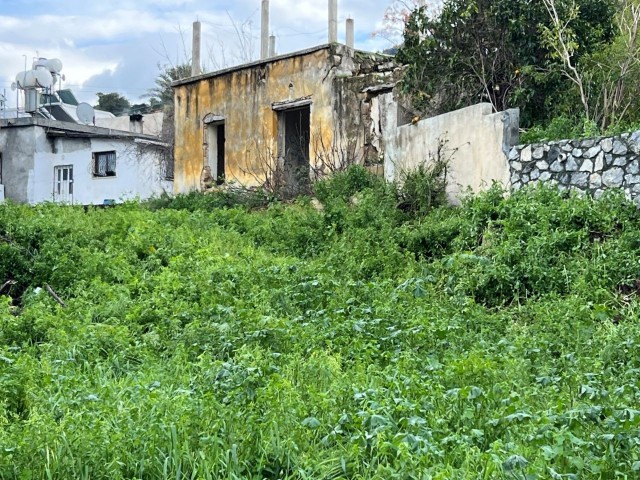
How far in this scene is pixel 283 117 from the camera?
665 inches

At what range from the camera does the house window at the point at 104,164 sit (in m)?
26.0

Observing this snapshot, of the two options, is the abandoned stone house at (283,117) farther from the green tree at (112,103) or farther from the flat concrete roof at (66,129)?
the green tree at (112,103)

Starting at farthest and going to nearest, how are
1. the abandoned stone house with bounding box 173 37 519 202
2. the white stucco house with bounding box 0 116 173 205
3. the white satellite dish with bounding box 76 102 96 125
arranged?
the white satellite dish with bounding box 76 102 96 125
the white stucco house with bounding box 0 116 173 205
the abandoned stone house with bounding box 173 37 519 202

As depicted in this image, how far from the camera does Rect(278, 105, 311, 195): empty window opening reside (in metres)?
15.9

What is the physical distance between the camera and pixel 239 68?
17359mm

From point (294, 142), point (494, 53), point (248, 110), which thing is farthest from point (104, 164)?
point (494, 53)

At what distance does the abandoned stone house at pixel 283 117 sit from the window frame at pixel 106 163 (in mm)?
7543

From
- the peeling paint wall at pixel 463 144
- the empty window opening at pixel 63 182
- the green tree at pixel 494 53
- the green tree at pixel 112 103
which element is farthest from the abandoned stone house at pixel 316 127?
the green tree at pixel 112 103

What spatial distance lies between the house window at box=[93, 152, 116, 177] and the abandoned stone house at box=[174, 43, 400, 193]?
25.0 feet

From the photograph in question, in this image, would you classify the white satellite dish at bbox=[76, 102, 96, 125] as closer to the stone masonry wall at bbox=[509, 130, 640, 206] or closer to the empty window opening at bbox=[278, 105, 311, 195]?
the empty window opening at bbox=[278, 105, 311, 195]

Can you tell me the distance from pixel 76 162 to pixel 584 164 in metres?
20.3

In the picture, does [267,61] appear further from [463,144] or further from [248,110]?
[463,144]

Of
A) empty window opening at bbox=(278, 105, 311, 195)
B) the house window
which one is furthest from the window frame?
empty window opening at bbox=(278, 105, 311, 195)

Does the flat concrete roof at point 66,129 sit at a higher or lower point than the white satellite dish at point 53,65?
lower
